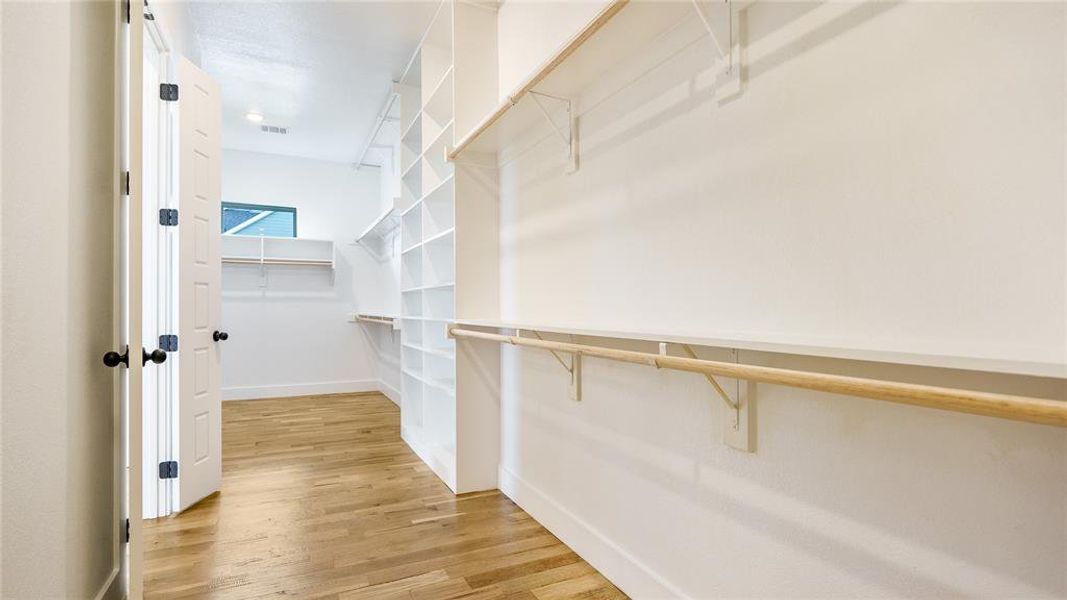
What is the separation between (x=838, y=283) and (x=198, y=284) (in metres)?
3.10

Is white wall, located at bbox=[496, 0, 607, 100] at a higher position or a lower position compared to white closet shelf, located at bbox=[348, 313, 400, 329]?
higher

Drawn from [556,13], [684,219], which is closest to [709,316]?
[684,219]

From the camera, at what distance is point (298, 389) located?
20.4ft

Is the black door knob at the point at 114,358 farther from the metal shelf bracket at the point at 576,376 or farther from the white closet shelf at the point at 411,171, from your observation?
the white closet shelf at the point at 411,171

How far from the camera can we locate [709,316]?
1.56 metres

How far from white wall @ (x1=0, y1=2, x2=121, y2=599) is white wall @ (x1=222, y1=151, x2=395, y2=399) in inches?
176

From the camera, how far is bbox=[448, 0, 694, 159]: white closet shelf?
1517mm

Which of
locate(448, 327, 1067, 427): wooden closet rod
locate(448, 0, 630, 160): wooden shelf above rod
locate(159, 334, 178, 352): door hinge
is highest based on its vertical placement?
locate(448, 0, 630, 160): wooden shelf above rod

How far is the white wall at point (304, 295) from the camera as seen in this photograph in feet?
19.7

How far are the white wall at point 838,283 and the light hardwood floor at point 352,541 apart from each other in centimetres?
32

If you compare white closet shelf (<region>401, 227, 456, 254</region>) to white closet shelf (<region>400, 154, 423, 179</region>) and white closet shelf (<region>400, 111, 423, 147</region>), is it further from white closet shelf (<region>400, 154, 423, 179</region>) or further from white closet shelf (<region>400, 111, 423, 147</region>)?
white closet shelf (<region>400, 111, 423, 147</region>)

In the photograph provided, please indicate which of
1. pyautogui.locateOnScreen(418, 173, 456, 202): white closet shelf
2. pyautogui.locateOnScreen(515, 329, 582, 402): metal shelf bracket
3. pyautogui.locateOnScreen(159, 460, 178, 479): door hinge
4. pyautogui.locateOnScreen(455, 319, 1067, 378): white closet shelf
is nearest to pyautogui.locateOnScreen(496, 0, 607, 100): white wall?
pyautogui.locateOnScreen(418, 173, 456, 202): white closet shelf

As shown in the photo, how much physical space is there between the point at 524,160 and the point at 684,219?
49.6 inches

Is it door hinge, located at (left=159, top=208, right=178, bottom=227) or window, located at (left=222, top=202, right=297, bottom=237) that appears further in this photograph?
window, located at (left=222, top=202, right=297, bottom=237)
